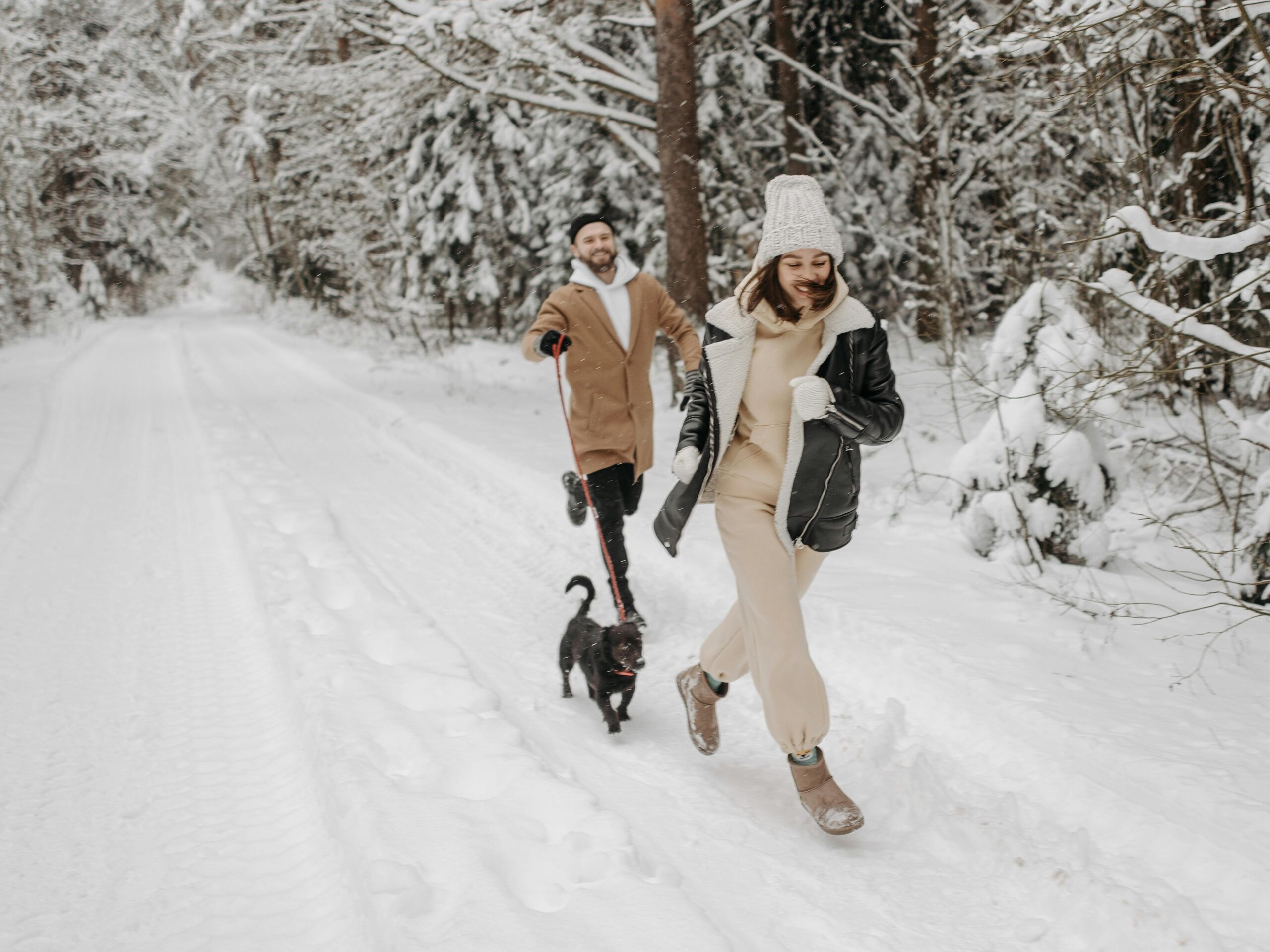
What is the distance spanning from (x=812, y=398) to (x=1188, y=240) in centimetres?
171

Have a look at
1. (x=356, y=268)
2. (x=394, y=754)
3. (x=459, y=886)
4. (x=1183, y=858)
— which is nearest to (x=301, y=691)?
(x=394, y=754)

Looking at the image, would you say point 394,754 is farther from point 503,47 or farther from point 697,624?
point 503,47

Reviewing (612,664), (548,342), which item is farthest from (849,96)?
(612,664)

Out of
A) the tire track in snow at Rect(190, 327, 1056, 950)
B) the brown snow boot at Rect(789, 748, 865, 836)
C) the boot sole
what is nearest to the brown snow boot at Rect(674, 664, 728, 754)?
the boot sole

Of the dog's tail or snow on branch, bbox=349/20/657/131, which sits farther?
snow on branch, bbox=349/20/657/131

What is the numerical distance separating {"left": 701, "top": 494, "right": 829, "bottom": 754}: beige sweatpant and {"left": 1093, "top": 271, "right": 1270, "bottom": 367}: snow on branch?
1.68 meters

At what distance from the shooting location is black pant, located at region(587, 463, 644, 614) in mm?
4695

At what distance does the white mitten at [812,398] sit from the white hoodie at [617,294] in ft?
6.52

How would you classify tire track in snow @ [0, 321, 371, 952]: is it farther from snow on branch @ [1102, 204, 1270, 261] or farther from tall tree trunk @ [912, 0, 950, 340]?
tall tree trunk @ [912, 0, 950, 340]

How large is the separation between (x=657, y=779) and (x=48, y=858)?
2120 millimetres

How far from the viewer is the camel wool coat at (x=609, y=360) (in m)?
4.48

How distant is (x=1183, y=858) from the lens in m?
2.62

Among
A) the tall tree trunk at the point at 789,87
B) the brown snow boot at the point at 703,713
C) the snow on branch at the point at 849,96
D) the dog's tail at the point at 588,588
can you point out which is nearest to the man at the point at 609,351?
the dog's tail at the point at 588,588

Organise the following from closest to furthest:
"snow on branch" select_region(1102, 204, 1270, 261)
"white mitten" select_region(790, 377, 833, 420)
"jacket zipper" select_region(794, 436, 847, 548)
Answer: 1. "white mitten" select_region(790, 377, 833, 420)
2. "jacket zipper" select_region(794, 436, 847, 548)
3. "snow on branch" select_region(1102, 204, 1270, 261)
